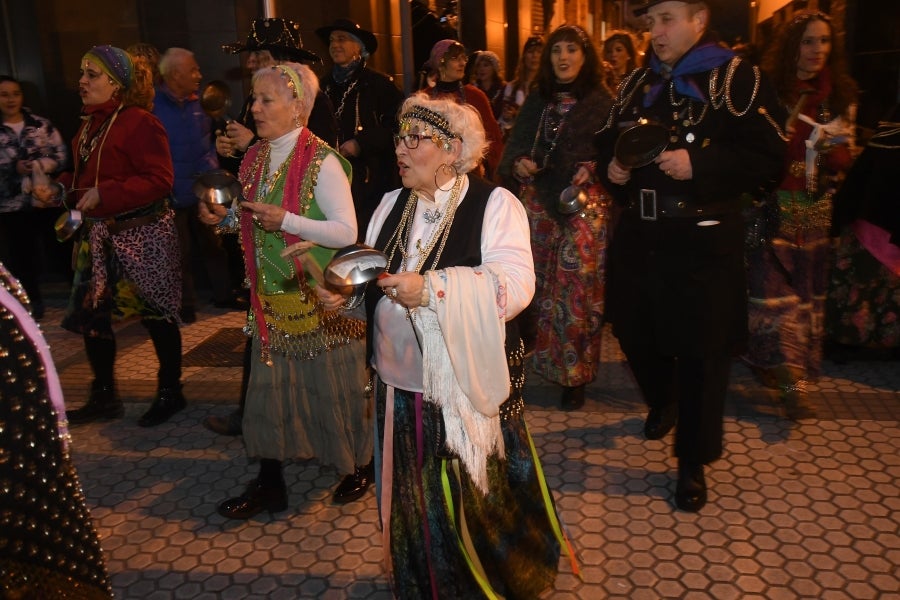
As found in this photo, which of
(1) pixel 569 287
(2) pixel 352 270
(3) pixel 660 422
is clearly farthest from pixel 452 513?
(1) pixel 569 287

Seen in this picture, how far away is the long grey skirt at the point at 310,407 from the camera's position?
342 cm

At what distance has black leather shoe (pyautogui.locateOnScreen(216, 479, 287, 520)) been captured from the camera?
3479mm

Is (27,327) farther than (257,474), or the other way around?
(257,474)

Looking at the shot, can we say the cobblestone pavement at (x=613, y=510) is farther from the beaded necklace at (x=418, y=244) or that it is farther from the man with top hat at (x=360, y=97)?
the man with top hat at (x=360, y=97)

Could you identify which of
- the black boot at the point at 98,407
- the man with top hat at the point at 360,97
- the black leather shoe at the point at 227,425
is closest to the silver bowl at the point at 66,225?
the black boot at the point at 98,407

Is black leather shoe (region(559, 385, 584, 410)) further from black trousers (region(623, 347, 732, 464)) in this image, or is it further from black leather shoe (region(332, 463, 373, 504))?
black leather shoe (region(332, 463, 373, 504))

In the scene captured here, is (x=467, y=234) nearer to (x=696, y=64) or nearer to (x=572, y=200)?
(x=696, y=64)

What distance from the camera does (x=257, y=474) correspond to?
12.7 feet

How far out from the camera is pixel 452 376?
2.35 m

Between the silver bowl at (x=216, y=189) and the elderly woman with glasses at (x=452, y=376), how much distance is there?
58 cm

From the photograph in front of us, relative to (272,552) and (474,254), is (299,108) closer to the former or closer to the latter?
(474,254)

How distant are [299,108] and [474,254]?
1253 mm

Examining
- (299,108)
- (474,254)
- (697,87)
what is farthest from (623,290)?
(299,108)

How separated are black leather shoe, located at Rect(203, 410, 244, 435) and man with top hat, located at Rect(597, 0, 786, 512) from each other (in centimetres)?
222
